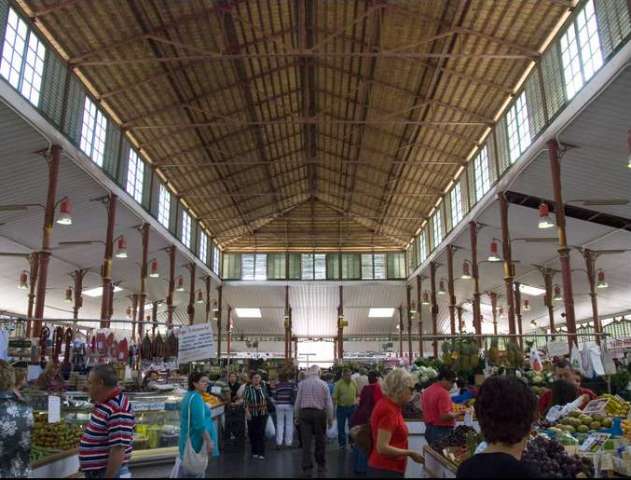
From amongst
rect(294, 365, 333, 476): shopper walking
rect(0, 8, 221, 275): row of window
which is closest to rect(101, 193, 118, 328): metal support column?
rect(0, 8, 221, 275): row of window

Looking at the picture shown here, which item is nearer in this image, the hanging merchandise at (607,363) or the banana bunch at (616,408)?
the banana bunch at (616,408)

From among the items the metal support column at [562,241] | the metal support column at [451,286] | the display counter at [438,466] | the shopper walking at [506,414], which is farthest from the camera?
the metal support column at [451,286]

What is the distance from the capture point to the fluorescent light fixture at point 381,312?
3578 cm

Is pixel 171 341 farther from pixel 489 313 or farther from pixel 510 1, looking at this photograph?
pixel 489 313

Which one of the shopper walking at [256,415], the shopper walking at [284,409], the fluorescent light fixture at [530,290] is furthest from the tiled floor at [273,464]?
the fluorescent light fixture at [530,290]

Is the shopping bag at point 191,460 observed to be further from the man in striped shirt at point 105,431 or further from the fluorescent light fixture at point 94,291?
the fluorescent light fixture at point 94,291

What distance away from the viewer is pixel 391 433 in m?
4.06

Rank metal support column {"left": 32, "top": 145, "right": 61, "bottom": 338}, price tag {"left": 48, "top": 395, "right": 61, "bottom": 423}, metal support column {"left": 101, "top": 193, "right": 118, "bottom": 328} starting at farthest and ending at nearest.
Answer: metal support column {"left": 101, "top": 193, "right": 118, "bottom": 328}
metal support column {"left": 32, "top": 145, "right": 61, "bottom": 338}
price tag {"left": 48, "top": 395, "right": 61, "bottom": 423}

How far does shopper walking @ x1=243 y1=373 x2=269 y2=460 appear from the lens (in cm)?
1049

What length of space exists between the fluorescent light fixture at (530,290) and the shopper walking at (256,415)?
818 inches

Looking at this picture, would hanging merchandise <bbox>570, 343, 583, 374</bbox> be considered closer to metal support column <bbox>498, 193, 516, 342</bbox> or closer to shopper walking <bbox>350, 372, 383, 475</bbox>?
shopper walking <bbox>350, 372, 383, 475</bbox>

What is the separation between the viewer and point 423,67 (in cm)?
1664

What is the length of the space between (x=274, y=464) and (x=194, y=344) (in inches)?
168

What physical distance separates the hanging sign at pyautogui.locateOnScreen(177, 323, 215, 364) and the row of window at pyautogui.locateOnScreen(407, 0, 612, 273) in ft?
31.5
